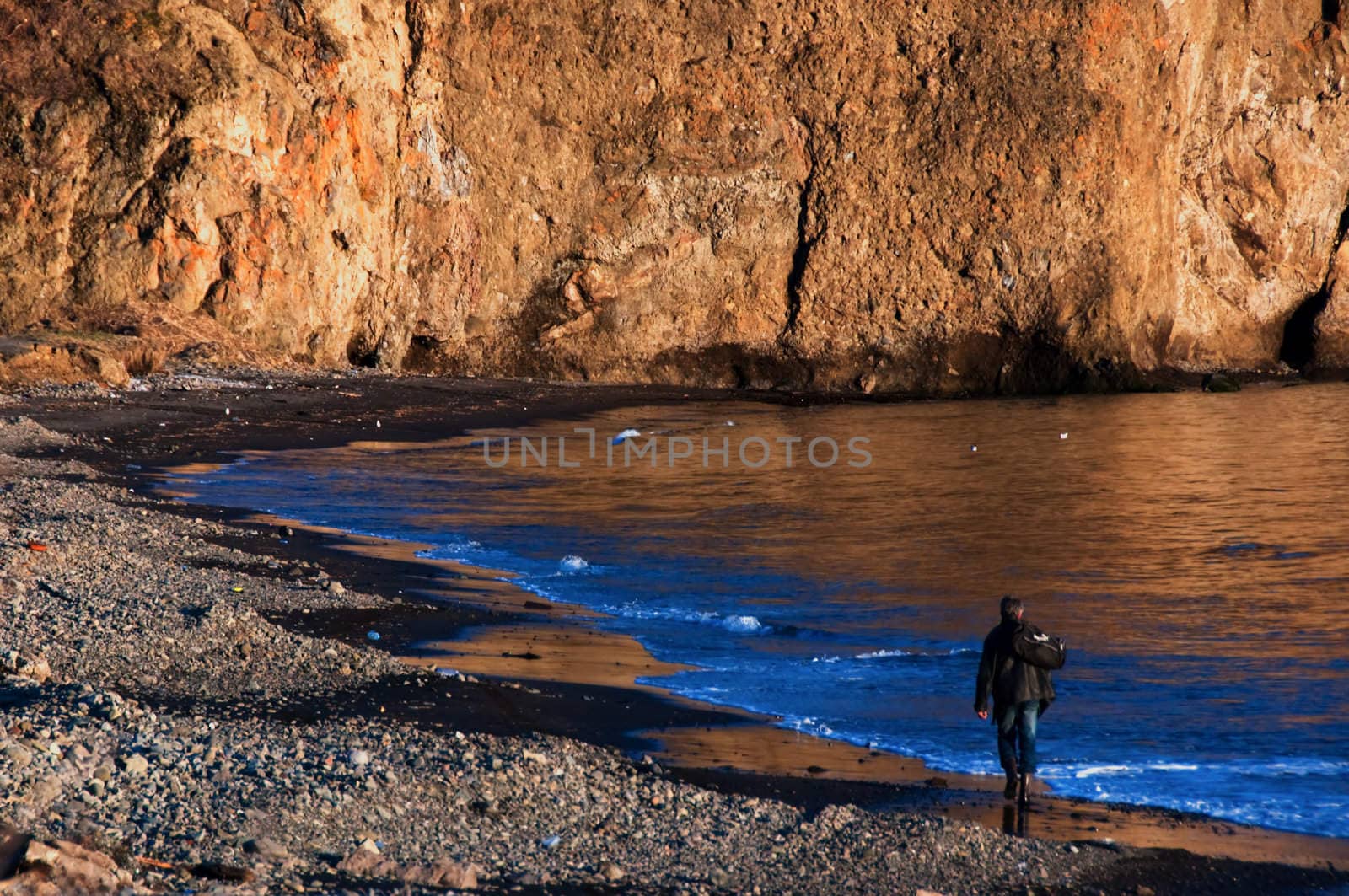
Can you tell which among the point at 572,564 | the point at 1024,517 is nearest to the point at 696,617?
the point at 572,564

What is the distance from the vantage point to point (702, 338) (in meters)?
45.1

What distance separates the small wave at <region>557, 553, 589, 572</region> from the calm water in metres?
0.05

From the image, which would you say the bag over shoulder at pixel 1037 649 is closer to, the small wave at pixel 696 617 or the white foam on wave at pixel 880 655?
the white foam on wave at pixel 880 655

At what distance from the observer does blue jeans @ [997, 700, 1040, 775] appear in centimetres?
775

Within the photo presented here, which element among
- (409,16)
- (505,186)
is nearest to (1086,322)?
(505,186)

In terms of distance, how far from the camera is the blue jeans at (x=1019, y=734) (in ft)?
25.4

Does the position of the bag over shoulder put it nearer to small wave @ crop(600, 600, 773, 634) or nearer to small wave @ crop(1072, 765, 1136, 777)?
small wave @ crop(1072, 765, 1136, 777)

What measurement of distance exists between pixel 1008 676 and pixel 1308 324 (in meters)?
49.2

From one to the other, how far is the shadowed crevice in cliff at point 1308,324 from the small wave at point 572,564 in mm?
44220

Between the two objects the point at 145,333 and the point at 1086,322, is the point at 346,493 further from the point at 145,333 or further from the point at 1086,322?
the point at 1086,322

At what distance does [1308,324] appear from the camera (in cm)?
5162

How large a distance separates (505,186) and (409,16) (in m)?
5.76

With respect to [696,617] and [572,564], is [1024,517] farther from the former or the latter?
[696,617]

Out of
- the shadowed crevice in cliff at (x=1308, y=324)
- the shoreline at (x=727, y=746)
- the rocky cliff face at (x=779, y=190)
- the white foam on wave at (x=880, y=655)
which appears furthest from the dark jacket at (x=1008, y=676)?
the shadowed crevice in cliff at (x=1308, y=324)
